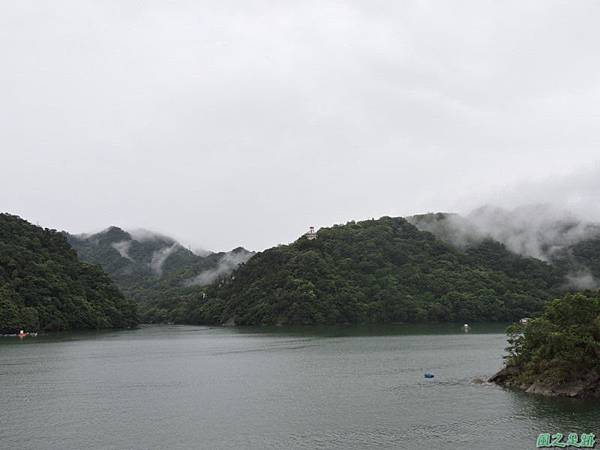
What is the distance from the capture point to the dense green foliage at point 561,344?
159 ft

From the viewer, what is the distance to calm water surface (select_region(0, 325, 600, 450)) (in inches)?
1517

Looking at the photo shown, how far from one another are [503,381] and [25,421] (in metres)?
42.8

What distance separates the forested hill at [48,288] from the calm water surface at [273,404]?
64.0 m

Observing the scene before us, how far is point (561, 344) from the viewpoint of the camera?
49.1m

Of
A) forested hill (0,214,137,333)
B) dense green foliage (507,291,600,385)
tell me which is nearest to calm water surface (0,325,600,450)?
dense green foliage (507,291,600,385)

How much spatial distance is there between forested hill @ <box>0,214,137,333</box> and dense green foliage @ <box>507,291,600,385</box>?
12189cm

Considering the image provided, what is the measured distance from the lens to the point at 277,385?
59875mm

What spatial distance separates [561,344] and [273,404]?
1003 inches

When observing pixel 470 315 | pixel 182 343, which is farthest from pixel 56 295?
pixel 470 315
